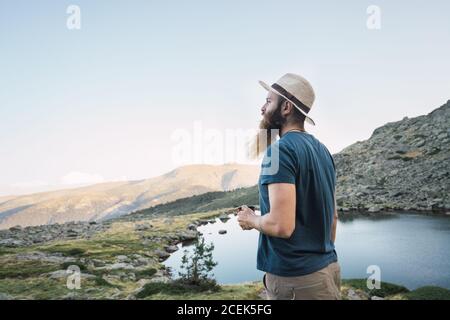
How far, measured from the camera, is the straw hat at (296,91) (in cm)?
429

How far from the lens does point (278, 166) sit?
3744 mm

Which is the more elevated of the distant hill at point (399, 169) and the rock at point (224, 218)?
the distant hill at point (399, 169)

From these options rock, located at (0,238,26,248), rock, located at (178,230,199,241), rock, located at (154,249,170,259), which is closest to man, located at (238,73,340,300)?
rock, located at (154,249,170,259)

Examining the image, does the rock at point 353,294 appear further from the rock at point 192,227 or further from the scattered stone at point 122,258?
the rock at point 192,227

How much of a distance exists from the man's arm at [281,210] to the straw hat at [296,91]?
105cm

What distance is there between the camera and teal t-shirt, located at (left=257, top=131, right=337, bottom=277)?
383cm

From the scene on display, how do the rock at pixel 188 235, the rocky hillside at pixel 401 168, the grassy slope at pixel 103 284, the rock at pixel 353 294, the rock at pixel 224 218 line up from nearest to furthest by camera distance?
the grassy slope at pixel 103 284
the rock at pixel 353 294
the rock at pixel 188 235
the rocky hillside at pixel 401 168
the rock at pixel 224 218

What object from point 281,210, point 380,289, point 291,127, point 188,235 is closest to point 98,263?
point 188,235

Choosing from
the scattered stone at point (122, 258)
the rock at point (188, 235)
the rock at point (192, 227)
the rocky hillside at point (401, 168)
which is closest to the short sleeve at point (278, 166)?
the scattered stone at point (122, 258)

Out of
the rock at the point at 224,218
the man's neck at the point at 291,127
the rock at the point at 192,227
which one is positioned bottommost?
the rock at the point at 224,218

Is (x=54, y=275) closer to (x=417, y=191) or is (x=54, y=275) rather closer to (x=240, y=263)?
(x=240, y=263)

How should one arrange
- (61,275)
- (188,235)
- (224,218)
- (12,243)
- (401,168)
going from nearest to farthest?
(61,275)
(12,243)
(188,235)
(224,218)
(401,168)

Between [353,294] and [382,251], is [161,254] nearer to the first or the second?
[382,251]

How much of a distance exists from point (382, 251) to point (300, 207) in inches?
1204
